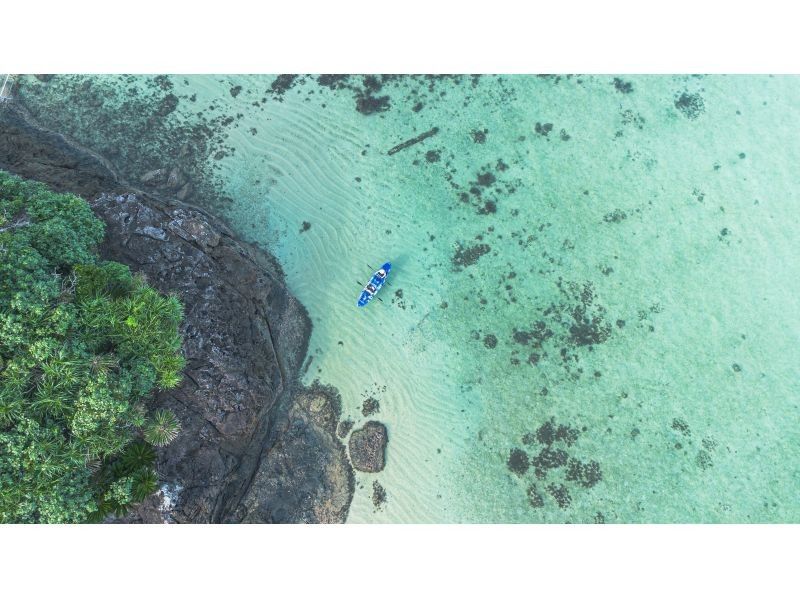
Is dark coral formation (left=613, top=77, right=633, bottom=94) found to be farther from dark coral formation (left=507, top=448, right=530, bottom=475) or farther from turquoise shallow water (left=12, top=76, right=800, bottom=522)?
dark coral formation (left=507, top=448, right=530, bottom=475)

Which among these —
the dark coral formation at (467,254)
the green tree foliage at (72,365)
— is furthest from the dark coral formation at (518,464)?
the green tree foliage at (72,365)

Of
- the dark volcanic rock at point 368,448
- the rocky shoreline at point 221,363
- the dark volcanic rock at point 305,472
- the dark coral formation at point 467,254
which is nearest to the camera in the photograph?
the rocky shoreline at point 221,363

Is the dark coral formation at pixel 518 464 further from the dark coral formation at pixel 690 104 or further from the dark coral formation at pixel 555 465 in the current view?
the dark coral formation at pixel 690 104

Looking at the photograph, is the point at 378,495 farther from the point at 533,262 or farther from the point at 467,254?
the point at 533,262

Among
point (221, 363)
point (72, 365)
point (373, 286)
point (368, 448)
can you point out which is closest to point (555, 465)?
point (368, 448)

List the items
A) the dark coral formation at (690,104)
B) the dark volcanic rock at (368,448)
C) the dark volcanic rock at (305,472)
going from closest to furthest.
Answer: the dark volcanic rock at (305,472), the dark volcanic rock at (368,448), the dark coral formation at (690,104)

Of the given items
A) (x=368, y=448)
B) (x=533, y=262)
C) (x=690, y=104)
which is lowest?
(x=368, y=448)
